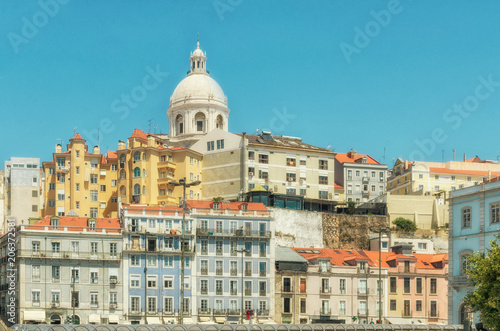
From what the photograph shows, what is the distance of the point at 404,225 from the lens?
13625cm

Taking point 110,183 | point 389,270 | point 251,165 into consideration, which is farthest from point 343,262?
point 110,183

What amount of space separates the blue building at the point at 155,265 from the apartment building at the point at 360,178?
151 feet

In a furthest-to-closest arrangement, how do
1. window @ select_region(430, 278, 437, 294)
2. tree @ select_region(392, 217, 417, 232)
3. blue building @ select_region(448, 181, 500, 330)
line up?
tree @ select_region(392, 217, 417, 232) < window @ select_region(430, 278, 437, 294) < blue building @ select_region(448, 181, 500, 330)

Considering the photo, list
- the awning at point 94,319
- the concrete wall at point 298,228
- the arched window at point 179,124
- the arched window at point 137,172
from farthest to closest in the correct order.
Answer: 1. the arched window at point 179,124
2. the arched window at point 137,172
3. the concrete wall at point 298,228
4. the awning at point 94,319

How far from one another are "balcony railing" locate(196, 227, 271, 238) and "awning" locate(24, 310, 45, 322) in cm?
2105

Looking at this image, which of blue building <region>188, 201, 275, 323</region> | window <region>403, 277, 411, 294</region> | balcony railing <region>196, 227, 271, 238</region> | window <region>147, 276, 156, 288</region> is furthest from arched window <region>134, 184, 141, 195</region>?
window <region>403, 277, 411, 294</region>

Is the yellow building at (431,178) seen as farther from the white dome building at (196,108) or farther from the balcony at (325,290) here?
the balcony at (325,290)

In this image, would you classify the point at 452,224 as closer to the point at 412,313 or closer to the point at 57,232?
the point at 412,313

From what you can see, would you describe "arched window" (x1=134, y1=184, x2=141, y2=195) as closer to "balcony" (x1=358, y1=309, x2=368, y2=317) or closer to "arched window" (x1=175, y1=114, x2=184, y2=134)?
"arched window" (x1=175, y1=114, x2=184, y2=134)

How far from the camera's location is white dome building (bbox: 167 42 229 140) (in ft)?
513

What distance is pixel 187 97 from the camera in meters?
158

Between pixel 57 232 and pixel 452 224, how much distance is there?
152 ft

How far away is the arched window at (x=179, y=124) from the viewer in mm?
158125

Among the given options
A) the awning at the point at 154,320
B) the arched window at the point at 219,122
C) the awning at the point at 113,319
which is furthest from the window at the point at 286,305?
the arched window at the point at 219,122
